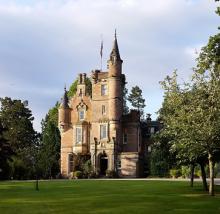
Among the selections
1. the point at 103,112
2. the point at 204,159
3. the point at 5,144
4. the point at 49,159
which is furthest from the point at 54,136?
the point at 204,159

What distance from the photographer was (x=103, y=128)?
7100cm

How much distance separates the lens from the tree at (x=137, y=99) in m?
95.8

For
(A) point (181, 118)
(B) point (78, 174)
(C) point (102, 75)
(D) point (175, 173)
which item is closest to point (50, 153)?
(B) point (78, 174)

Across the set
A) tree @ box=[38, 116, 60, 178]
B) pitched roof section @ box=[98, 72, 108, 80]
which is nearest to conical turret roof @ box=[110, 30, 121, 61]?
pitched roof section @ box=[98, 72, 108, 80]

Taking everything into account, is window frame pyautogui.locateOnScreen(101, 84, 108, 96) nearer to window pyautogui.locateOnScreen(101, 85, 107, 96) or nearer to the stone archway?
window pyautogui.locateOnScreen(101, 85, 107, 96)

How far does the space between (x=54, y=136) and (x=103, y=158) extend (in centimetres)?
1319

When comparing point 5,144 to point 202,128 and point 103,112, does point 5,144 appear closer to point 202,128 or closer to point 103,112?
point 202,128

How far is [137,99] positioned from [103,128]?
2634 centimetres

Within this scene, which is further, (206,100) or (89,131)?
(89,131)

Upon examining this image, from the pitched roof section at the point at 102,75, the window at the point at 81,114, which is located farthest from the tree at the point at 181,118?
the window at the point at 81,114

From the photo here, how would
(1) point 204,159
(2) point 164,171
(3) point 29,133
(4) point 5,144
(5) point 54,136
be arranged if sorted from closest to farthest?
(1) point 204,159, (4) point 5,144, (2) point 164,171, (5) point 54,136, (3) point 29,133

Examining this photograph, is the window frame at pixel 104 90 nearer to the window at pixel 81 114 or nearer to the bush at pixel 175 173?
the window at pixel 81 114

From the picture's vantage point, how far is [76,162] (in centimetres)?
7025

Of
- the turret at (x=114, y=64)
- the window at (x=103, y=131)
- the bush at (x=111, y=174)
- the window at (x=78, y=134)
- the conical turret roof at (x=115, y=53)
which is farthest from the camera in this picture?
the window at (x=78, y=134)
